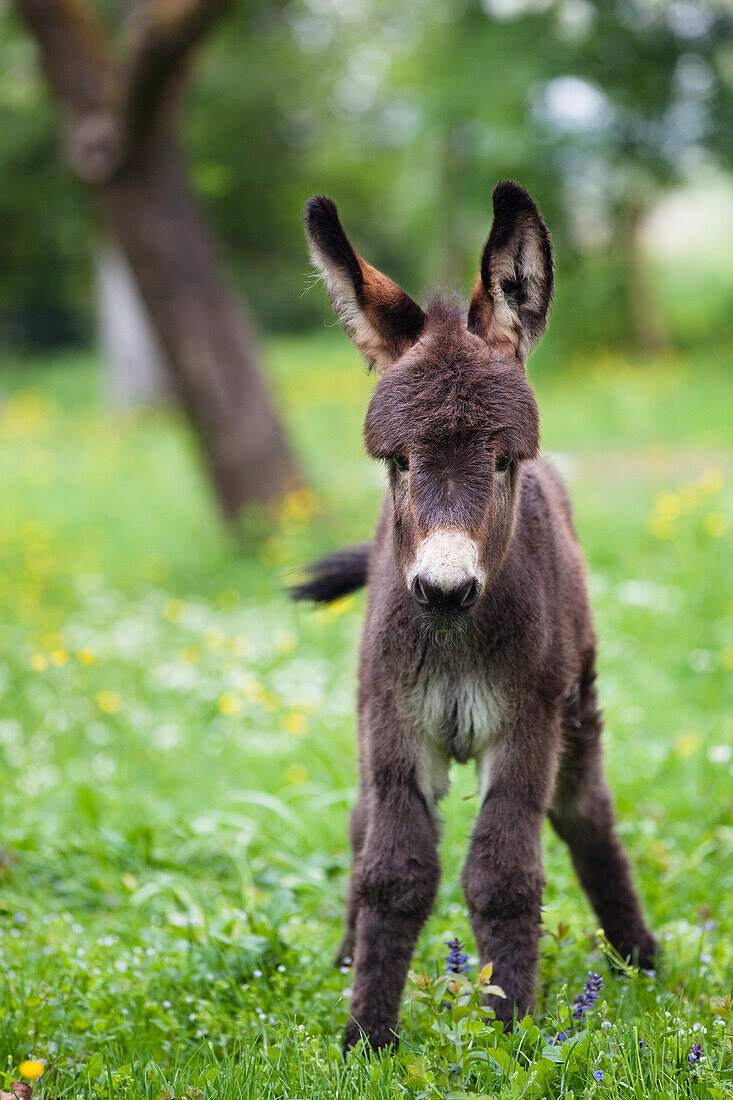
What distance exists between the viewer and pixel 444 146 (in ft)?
58.9

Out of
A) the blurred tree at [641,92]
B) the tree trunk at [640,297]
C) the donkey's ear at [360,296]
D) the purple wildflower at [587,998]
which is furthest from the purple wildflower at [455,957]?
the tree trunk at [640,297]

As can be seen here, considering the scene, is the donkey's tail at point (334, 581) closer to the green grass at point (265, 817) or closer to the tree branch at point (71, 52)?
the green grass at point (265, 817)

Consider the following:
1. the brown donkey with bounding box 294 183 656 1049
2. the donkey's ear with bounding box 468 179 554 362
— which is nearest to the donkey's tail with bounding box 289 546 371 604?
the brown donkey with bounding box 294 183 656 1049

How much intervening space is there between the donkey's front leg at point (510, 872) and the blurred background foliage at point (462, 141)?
9.29 m

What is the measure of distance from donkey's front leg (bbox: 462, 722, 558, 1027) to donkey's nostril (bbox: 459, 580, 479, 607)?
1.79 feet

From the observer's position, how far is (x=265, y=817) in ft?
15.3

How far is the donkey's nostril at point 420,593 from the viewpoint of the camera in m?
2.44

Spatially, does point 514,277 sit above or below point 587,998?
above

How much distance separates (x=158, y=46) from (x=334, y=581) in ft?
18.6

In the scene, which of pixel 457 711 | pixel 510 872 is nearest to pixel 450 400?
pixel 457 711

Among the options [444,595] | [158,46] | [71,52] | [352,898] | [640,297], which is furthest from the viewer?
[640,297]

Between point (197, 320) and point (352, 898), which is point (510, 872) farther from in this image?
point (197, 320)

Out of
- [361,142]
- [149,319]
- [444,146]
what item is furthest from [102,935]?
Result: [361,142]

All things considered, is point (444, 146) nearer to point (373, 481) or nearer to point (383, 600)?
point (373, 481)
